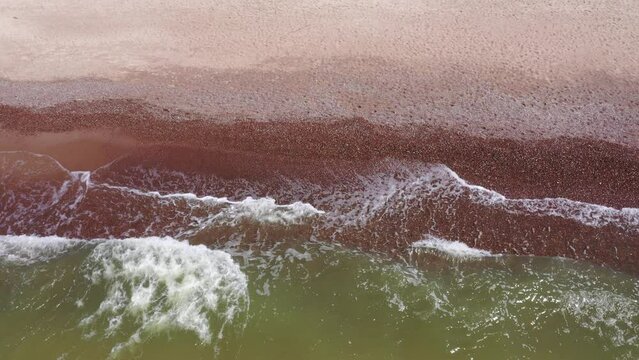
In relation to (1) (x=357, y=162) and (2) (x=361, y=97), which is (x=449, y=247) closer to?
(1) (x=357, y=162)

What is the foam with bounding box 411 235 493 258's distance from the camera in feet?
18.9

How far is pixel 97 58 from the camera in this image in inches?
374

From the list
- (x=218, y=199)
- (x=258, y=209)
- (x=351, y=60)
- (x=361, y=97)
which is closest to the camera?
(x=258, y=209)

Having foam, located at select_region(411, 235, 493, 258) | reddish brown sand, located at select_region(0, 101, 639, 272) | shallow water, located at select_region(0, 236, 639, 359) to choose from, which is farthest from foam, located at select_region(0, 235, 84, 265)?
foam, located at select_region(411, 235, 493, 258)

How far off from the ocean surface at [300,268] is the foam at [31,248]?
2cm

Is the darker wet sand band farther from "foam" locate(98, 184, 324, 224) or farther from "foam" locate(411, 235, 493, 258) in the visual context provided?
"foam" locate(411, 235, 493, 258)

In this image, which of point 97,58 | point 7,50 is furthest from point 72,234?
point 7,50

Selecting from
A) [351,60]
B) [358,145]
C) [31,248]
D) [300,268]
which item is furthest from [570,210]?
[31,248]

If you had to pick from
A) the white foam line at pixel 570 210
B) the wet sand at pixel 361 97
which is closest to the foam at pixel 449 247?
the wet sand at pixel 361 97

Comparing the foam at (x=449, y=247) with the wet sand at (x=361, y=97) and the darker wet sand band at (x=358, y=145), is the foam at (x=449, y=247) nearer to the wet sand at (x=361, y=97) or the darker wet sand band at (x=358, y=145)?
the wet sand at (x=361, y=97)

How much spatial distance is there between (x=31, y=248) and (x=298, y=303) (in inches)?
142

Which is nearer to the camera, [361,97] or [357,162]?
[357,162]

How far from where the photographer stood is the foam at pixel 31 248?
597cm

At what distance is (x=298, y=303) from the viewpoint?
540cm
